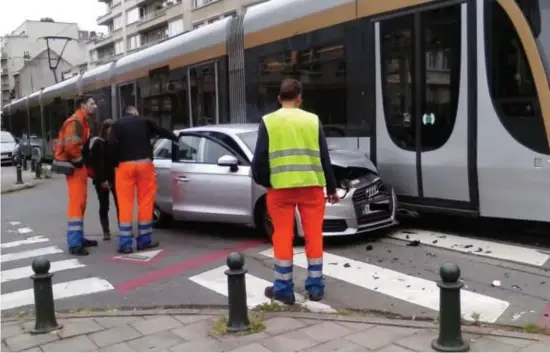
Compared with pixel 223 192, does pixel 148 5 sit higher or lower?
higher

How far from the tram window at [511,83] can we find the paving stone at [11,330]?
5384 mm

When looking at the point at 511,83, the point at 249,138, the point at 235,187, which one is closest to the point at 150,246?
the point at 235,187

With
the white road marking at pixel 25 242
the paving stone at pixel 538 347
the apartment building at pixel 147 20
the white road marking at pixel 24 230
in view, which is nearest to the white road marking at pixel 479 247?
the paving stone at pixel 538 347

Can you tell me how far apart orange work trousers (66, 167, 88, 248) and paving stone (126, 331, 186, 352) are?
3577mm

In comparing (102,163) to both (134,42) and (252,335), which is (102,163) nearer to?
(252,335)

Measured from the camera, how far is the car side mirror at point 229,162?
780cm

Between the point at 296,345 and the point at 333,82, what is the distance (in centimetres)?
538

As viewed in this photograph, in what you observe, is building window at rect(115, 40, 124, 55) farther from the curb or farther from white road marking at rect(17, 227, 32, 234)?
the curb

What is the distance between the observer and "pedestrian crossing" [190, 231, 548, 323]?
16.8 ft

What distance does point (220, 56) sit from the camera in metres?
11.9

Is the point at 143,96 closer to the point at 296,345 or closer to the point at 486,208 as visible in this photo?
the point at 486,208

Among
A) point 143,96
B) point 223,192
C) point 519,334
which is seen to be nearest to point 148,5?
point 143,96

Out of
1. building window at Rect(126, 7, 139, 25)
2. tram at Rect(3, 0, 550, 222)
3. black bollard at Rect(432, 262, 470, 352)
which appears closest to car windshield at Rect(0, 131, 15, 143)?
tram at Rect(3, 0, 550, 222)

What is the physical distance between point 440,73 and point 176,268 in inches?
156
